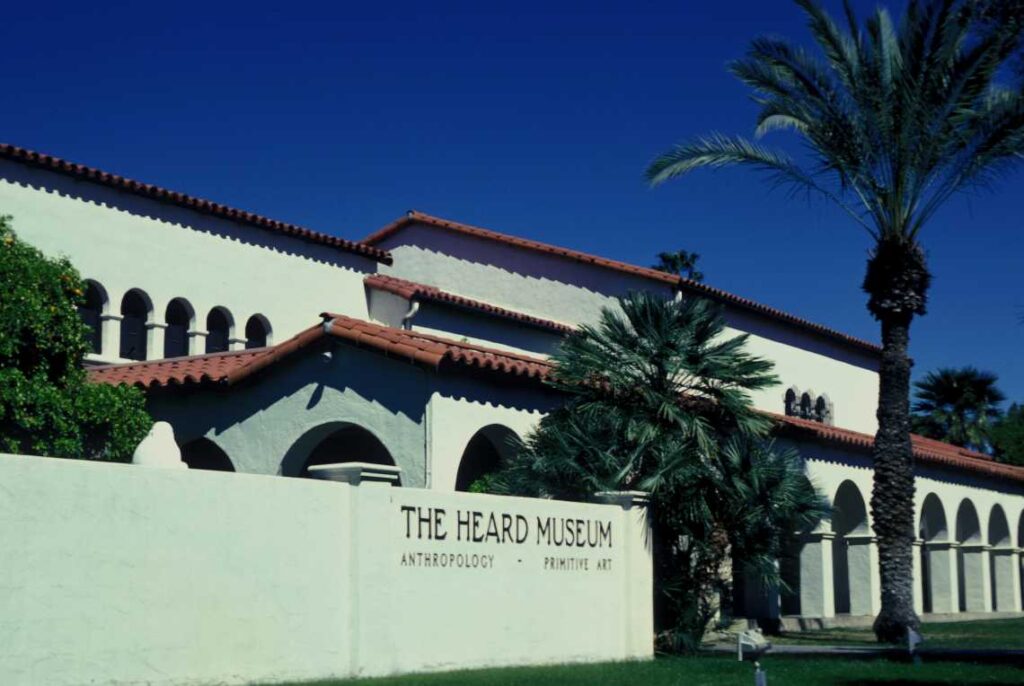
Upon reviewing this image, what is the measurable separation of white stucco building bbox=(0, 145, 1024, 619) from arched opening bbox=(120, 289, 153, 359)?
0.05 m

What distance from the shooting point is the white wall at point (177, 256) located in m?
24.8

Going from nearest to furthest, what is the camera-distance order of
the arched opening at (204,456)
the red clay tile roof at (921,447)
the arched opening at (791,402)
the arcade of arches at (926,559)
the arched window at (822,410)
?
the arched opening at (204,456)
the red clay tile roof at (921,447)
the arcade of arches at (926,559)
the arched opening at (791,402)
the arched window at (822,410)

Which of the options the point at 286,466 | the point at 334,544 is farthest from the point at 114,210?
the point at 334,544

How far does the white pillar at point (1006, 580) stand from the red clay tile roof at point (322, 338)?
81.8 ft

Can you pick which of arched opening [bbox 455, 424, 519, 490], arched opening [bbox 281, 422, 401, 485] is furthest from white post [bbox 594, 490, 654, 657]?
arched opening [bbox 455, 424, 519, 490]

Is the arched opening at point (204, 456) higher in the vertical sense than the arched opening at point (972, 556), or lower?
higher

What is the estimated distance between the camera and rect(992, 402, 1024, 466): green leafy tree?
187 ft

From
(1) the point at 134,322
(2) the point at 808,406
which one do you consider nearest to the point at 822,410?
(2) the point at 808,406

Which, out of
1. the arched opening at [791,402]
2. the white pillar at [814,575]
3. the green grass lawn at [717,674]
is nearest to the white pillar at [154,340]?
the green grass lawn at [717,674]

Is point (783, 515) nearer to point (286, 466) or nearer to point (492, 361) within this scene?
point (492, 361)

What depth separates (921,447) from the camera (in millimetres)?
39094

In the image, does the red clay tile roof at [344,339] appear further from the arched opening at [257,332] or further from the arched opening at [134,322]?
the arched opening at [257,332]

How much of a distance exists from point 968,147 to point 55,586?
55.2ft

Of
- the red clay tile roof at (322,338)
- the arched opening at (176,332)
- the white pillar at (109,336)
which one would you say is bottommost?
the red clay tile roof at (322,338)
